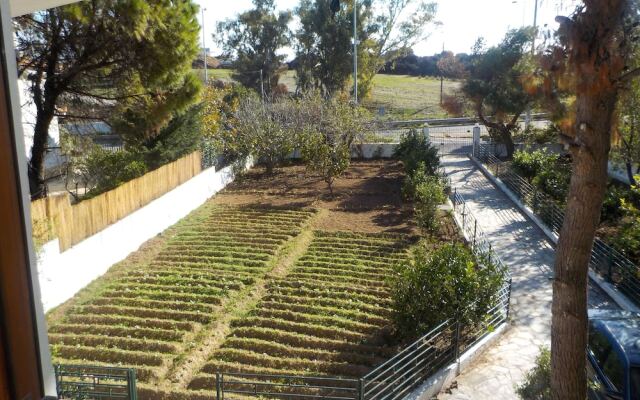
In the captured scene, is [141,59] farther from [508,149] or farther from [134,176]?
[508,149]

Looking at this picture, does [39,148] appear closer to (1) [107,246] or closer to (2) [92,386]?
(1) [107,246]

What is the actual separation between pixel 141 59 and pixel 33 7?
9.79m

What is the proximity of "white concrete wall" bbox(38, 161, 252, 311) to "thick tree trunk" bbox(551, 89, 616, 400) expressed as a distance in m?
7.24

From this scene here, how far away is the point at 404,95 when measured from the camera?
53.4m

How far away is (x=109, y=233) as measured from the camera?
1320 centimetres

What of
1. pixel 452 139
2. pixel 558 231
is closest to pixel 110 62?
pixel 558 231

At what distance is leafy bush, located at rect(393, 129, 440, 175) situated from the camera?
66.5 feet

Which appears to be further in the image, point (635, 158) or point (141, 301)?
point (635, 158)

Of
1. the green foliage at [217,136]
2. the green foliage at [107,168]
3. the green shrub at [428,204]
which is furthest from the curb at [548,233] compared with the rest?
the green foliage at [107,168]

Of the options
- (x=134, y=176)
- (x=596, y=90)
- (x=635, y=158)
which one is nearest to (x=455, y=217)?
(x=635, y=158)

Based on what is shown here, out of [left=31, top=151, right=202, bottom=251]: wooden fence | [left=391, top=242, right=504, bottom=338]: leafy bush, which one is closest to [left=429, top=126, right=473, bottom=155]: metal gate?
[left=31, top=151, right=202, bottom=251]: wooden fence

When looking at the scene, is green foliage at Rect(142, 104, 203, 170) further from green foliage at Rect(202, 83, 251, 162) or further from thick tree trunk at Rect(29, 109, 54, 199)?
thick tree trunk at Rect(29, 109, 54, 199)

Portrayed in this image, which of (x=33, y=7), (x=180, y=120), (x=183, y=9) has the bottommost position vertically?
(x=180, y=120)

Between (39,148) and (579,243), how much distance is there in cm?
1156
